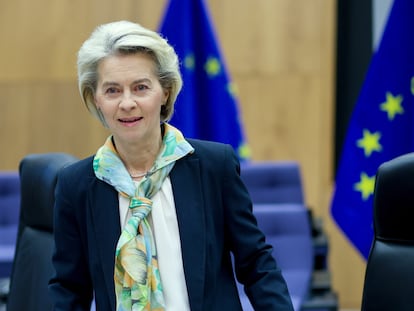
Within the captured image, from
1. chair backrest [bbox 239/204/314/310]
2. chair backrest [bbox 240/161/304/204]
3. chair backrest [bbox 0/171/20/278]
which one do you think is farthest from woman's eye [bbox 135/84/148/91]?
chair backrest [bbox 0/171/20/278]

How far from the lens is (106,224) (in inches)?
72.2

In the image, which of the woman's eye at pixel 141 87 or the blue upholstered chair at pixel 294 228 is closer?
the woman's eye at pixel 141 87

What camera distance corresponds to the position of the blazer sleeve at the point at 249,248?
1.83m

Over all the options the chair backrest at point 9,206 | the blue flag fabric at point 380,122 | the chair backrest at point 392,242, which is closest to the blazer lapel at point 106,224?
the chair backrest at point 392,242

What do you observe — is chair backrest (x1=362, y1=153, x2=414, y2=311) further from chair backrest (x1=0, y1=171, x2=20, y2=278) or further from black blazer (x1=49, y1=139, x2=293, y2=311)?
chair backrest (x1=0, y1=171, x2=20, y2=278)

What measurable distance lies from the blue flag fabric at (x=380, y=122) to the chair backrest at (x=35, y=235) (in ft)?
4.63

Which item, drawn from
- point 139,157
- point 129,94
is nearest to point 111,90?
point 129,94

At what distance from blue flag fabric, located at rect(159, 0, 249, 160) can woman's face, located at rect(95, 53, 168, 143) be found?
3.16 meters

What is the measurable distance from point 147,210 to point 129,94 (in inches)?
10.0

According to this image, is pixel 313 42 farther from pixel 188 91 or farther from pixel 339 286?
pixel 339 286

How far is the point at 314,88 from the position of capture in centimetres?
620

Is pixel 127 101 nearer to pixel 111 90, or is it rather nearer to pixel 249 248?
pixel 111 90

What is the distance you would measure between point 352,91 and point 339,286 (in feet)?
4.73

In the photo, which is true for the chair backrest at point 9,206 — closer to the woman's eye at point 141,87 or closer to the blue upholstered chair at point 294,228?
the blue upholstered chair at point 294,228
